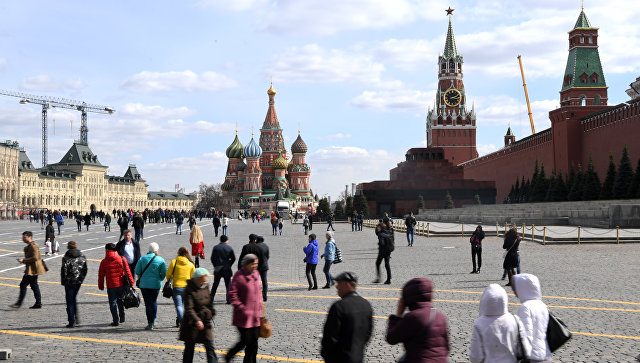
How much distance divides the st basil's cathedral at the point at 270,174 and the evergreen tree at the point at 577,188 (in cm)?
7693

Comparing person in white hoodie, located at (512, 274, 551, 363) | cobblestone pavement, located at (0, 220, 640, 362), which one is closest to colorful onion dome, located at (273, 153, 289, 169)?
cobblestone pavement, located at (0, 220, 640, 362)

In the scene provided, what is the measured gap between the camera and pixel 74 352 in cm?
759

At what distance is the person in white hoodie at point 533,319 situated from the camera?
482 centimetres

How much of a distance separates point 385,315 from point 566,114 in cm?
5124

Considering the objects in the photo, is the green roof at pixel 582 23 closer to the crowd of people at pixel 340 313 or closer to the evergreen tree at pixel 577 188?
the evergreen tree at pixel 577 188

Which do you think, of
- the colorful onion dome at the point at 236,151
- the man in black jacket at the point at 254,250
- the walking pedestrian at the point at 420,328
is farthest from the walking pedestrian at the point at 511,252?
the colorful onion dome at the point at 236,151

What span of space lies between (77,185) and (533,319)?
13944 centimetres

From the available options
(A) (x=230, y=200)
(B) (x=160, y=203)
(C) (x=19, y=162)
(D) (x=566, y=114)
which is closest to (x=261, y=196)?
(A) (x=230, y=200)

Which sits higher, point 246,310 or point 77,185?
point 77,185

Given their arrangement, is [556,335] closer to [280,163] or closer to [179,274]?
[179,274]

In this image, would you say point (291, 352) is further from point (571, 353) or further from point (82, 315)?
point (82, 315)

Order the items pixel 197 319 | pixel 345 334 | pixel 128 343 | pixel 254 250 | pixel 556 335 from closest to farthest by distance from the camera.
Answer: pixel 345 334 → pixel 556 335 → pixel 197 319 → pixel 128 343 → pixel 254 250

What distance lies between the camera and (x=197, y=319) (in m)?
6.39

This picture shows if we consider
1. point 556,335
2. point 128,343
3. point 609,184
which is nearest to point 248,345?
point 128,343
